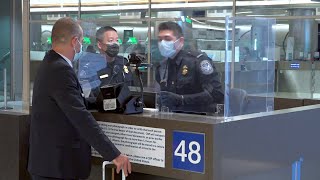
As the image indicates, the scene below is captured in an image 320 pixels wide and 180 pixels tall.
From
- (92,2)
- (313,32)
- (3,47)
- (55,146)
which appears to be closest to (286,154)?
(55,146)

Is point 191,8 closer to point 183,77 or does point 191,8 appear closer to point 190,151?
point 183,77

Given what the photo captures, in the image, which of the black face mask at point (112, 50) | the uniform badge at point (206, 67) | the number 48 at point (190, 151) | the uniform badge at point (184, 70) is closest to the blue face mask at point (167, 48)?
the uniform badge at point (184, 70)

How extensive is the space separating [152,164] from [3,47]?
11050mm

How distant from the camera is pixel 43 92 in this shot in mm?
3248

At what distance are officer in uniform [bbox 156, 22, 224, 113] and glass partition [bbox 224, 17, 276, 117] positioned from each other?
0.15m

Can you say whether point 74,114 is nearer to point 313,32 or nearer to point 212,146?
point 212,146

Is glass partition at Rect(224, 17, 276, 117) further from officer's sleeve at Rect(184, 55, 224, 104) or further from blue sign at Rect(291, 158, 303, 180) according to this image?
blue sign at Rect(291, 158, 303, 180)

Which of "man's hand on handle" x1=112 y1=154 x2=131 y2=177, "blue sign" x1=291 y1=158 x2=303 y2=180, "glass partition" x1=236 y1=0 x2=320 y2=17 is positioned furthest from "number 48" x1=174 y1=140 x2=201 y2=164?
"glass partition" x1=236 y1=0 x2=320 y2=17

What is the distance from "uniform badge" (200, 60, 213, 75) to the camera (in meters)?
4.05

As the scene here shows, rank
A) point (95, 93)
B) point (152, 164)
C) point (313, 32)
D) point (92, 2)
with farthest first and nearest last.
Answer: point (92, 2) < point (313, 32) < point (95, 93) < point (152, 164)

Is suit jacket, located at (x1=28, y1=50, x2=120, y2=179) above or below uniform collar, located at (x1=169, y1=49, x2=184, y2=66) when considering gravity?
below

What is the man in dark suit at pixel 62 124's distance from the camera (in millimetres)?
3135

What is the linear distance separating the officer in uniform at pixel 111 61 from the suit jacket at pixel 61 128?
1.86 ft

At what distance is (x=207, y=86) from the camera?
3.92 m
